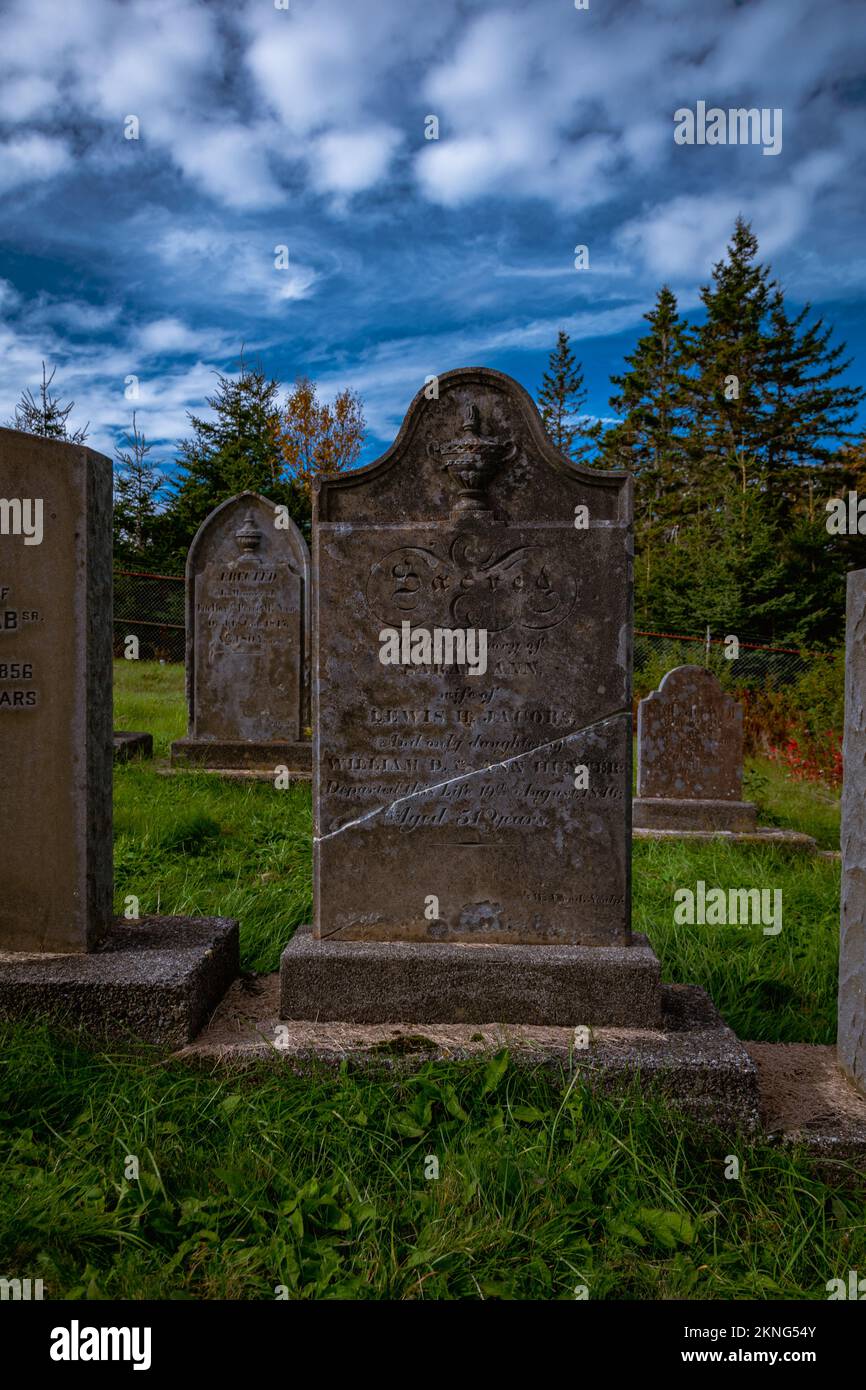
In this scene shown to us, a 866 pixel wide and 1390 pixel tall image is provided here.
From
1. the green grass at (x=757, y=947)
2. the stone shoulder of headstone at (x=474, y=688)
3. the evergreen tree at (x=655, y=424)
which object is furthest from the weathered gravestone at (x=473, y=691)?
the evergreen tree at (x=655, y=424)

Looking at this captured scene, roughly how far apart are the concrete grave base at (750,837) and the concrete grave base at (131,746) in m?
4.62

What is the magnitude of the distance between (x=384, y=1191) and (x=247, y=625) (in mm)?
A: 5869

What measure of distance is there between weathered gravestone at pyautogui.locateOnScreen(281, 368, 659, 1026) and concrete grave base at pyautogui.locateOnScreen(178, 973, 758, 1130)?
10.5 inches

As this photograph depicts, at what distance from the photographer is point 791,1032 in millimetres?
3070

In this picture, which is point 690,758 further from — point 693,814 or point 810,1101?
point 810,1101

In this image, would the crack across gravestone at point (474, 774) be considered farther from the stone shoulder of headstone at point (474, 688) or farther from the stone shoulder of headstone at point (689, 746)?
the stone shoulder of headstone at point (689, 746)

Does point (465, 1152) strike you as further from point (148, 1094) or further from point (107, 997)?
point (107, 997)

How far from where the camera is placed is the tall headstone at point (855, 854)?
2.38m

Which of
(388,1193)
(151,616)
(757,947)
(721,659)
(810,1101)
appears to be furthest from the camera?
(151,616)

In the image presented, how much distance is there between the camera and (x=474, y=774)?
2.78 meters

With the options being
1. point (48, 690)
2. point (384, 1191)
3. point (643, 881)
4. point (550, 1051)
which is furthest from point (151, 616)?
point (384, 1191)
